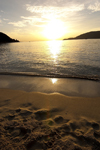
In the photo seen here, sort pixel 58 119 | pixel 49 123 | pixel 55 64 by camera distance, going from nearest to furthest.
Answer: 1. pixel 49 123
2. pixel 58 119
3. pixel 55 64

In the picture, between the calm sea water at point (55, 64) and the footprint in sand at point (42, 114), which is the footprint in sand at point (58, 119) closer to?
the footprint in sand at point (42, 114)

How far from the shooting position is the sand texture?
2480 mm

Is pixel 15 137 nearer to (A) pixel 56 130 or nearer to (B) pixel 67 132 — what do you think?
(A) pixel 56 130

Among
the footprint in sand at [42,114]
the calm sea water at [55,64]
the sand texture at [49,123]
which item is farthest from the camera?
the calm sea water at [55,64]

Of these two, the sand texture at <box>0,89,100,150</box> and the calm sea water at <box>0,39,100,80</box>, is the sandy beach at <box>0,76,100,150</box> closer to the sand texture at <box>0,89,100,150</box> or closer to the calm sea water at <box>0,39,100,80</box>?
the sand texture at <box>0,89,100,150</box>

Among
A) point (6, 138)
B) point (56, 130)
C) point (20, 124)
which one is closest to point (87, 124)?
point (56, 130)

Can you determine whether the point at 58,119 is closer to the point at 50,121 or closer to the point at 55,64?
the point at 50,121

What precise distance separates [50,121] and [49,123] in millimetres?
95

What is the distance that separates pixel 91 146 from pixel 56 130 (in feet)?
3.33

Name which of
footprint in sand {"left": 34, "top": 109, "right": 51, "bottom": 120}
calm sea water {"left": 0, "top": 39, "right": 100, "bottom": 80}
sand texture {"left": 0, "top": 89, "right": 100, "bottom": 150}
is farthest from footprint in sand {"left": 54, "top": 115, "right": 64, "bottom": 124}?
calm sea water {"left": 0, "top": 39, "right": 100, "bottom": 80}

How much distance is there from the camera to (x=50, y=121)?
3236 mm

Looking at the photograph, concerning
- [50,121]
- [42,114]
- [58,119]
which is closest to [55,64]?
[42,114]

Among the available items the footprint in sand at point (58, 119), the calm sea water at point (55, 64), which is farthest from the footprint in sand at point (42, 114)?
the calm sea water at point (55, 64)

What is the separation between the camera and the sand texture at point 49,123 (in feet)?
8.14
